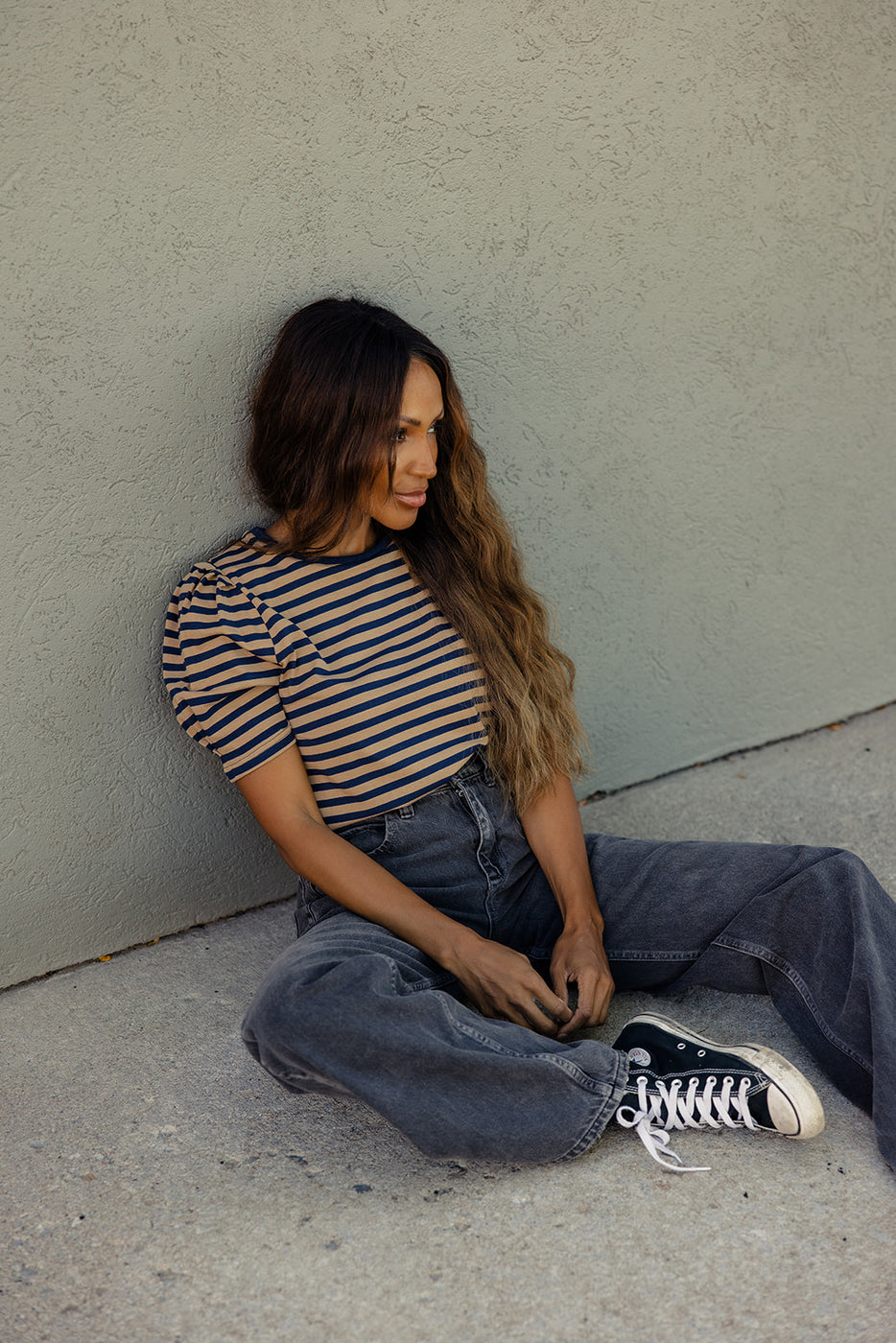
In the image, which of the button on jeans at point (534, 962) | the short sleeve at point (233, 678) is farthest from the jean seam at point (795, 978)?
the short sleeve at point (233, 678)

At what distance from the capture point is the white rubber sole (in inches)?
68.3

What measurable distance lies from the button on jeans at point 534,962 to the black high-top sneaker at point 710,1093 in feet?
0.27

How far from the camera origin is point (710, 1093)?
5.92 ft

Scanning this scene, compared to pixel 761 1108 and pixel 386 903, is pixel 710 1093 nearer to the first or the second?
pixel 761 1108

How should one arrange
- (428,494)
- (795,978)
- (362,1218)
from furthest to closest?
(428,494) → (795,978) → (362,1218)

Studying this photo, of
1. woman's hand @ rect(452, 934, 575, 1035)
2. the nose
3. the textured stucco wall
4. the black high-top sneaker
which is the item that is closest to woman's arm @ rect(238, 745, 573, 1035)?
woman's hand @ rect(452, 934, 575, 1035)

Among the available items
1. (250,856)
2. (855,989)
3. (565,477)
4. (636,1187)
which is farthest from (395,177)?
(636,1187)

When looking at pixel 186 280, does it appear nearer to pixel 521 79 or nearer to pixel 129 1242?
pixel 521 79

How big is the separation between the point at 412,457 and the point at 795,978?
112 centimetres

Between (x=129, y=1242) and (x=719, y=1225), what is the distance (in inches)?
33.2

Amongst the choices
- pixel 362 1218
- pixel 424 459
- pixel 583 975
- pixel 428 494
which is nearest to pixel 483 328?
pixel 428 494

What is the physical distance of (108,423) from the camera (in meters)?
2.17

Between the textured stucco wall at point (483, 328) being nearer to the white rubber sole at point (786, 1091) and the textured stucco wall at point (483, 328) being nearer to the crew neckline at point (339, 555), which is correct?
the crew neckline at point (339, 555)

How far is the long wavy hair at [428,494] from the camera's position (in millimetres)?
2064
